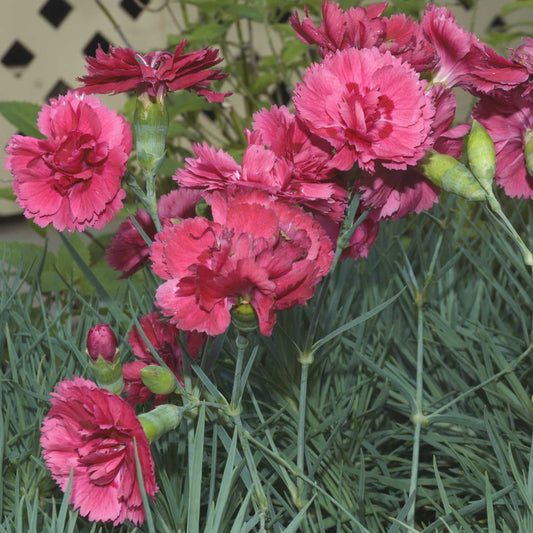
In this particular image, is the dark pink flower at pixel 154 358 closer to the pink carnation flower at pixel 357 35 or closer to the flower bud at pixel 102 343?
the flower bud at pixel 102 343

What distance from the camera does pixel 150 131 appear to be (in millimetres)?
409

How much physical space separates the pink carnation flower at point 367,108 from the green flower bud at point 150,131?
77 mm

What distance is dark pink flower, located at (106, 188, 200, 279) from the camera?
47 centimetres

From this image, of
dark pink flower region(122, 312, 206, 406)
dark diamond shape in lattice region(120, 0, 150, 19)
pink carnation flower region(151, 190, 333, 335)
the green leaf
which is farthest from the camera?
dark diamond shape in lattice region(120, 0, 150, 19)

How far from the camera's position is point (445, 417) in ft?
1.64

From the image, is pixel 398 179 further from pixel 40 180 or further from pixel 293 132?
pixel 40 180

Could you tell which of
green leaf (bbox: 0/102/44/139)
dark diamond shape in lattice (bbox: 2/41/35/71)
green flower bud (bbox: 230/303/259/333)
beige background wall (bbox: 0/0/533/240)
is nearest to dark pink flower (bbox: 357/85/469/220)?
green flower bud (bbox: 230/303/259/333)

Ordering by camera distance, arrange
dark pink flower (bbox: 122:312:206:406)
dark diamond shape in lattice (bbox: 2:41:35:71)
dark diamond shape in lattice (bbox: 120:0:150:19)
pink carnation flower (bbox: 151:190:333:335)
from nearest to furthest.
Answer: pink carnation flower (bbox: 151:190:333:335) < dark pink flower (bbox: 122:312:206:406) < dark diamond shape in lattice (bbox: 120:0:150:19) < dark diamond shape in lattice (bbox: 2:41:35:71)

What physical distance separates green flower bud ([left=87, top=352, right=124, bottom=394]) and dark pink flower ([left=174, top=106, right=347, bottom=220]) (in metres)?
0.10

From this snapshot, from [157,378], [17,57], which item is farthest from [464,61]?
[17,57]

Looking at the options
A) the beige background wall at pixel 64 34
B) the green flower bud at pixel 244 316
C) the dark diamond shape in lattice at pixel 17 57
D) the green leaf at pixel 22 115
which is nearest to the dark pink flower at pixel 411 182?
the green flower bud at pixel 244 316

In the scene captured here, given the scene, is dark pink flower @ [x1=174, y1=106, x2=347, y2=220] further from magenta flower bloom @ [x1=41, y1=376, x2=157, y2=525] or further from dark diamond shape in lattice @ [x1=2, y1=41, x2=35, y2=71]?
dark diamond shape in lattice @ [x1=2, y1=41, x2=35, y2=71]

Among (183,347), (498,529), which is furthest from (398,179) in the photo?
(498,529)

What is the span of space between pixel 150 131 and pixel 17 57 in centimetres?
226
